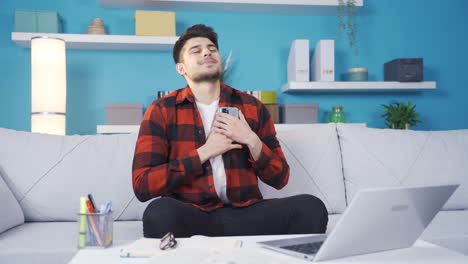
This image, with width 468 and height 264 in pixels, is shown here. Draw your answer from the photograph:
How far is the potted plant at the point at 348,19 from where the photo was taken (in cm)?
322

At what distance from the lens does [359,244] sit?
94 cm

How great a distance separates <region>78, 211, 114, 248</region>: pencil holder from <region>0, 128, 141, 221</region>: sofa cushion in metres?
0.87

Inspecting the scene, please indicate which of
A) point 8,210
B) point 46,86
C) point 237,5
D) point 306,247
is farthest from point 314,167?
point 46,86

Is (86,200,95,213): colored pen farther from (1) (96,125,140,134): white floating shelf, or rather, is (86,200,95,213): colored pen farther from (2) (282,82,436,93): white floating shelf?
(2) (282,82,436,93): white floating shelf

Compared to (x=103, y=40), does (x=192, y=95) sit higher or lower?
lower

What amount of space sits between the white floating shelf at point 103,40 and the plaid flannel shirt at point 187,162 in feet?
4.25

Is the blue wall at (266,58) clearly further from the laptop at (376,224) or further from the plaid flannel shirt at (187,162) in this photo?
the laptop at (376,224)

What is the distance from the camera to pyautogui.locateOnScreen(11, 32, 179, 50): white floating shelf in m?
2.93

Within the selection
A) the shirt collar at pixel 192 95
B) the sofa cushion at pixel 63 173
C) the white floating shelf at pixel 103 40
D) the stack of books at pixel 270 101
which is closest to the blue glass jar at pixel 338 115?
the stack of books at pixel 270 101

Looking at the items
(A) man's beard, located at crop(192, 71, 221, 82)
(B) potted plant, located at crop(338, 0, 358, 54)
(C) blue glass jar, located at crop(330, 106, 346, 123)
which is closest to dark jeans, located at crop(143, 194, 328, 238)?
(A) man's beard, located at crop(192, 71, 221, 82)

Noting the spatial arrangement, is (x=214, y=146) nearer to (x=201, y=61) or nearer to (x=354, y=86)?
(x=201, y=61)

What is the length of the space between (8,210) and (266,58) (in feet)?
7.01

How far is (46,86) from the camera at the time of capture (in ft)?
9.05

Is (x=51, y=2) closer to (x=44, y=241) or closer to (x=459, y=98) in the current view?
(x=44, y=241)
